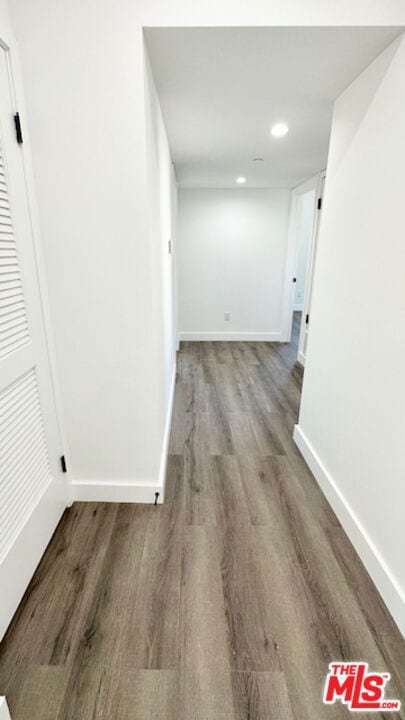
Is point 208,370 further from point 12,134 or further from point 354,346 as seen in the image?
point 12,134

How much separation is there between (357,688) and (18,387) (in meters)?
1.64

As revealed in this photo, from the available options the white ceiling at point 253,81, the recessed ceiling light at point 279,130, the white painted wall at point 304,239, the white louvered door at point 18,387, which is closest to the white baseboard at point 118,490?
the white louvered door at point 18,387

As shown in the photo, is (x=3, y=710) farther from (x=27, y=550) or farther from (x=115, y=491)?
(x=115, y=491)

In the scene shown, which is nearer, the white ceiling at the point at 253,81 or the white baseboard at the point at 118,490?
the white ceiling at the point at 253,81

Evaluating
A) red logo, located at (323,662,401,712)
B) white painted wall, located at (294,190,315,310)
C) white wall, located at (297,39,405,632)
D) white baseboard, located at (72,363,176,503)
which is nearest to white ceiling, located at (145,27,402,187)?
white wall, located at (297,39,405,632)

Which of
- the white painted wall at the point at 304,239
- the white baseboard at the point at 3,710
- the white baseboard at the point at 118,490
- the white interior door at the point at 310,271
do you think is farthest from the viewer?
the white painted wall at the point at 304,239

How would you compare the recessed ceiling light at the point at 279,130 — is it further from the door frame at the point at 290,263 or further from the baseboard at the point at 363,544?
the baseboard at the point at 363,544

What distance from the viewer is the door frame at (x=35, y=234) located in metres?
1.22

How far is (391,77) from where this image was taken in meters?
1.35

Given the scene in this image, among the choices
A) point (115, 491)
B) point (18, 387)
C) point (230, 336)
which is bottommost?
point (115, 491)

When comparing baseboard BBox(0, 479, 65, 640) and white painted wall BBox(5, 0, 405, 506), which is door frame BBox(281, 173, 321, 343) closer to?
white painted wall BBox(5, 0, 405, 506)

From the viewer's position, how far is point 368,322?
→ 1525mm

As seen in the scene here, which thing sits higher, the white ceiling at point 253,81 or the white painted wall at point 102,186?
the white ceiling at point 253,81

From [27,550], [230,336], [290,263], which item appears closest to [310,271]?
[290,263]
